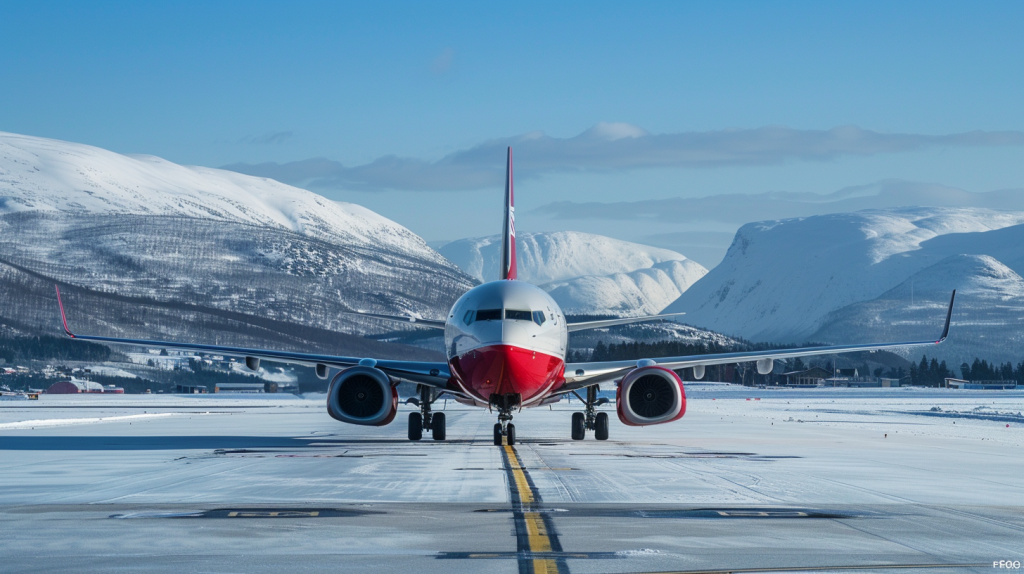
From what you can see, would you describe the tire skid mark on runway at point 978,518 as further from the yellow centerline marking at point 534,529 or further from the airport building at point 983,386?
the airport building at point 983,386

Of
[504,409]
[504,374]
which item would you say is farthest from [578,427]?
[504,374]

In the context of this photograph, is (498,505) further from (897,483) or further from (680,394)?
(680,394)

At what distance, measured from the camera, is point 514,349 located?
86.6 feet

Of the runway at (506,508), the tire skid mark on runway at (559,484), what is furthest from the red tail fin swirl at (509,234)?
the tire skid mark on runway at (559,484)

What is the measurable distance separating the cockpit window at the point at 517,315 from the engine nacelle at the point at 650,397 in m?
3.45

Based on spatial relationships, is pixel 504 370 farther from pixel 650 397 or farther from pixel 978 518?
pixel 978 518

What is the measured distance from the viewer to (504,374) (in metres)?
26.6

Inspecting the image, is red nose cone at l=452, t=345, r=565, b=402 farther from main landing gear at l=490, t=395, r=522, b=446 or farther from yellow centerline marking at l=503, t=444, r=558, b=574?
yellow centerline marking at l=503, t=444, r=558, b=574

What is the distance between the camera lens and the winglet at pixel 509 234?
1475 inches

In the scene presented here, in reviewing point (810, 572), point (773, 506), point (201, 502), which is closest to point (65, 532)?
point (201, 502)

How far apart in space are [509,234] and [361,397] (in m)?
11.1

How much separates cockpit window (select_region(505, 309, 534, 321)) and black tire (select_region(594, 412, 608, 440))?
19.6 feet

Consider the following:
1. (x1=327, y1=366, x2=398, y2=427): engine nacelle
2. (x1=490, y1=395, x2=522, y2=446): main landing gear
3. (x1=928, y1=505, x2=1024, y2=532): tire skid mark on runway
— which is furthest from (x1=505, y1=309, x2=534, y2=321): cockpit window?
(x1=928, y1=505, x2=1024, y2=532): tire skid mark on runway

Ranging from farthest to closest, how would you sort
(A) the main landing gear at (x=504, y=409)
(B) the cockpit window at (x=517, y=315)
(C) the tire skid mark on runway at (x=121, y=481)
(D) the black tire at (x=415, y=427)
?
1. (D) the black tire at (x=415, y=427)
2. (A) the main landing gear at (x=504, y=409)
3. (B) the cockpit window at (x=517, y=315)
4. (C) the tire skid mark on runway at (x=121, y=481)
